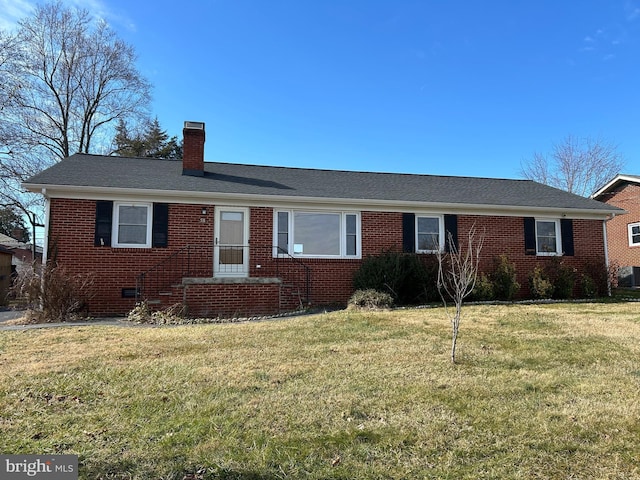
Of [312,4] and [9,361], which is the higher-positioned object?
[312,4]

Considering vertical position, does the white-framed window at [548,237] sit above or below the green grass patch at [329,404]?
above

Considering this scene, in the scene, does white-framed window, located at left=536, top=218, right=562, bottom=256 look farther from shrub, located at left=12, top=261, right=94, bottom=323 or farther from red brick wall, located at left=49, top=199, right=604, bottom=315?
shrub, located at left=12, top=261, right=94, bottom=323

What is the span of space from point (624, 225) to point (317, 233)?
53.5ft

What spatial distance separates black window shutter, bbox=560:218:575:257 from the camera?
42.0 ft

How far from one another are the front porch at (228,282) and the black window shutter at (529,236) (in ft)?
22.6

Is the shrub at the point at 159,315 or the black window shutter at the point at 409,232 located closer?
the shrub at the point at 159,315

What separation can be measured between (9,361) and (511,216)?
12.5m

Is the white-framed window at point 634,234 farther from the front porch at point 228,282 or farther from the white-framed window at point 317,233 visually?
the front porch at point 228,282

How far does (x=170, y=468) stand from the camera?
2.60 meters

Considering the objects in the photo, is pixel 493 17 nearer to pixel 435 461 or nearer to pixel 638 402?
pixel 638 402

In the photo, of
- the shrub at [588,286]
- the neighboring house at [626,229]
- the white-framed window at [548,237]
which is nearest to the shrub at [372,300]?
the white-framed window at [548,237]

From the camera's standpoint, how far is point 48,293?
8.71m

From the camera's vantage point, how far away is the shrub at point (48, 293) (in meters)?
→ 8.70

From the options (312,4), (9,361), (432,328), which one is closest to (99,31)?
(312,4)
